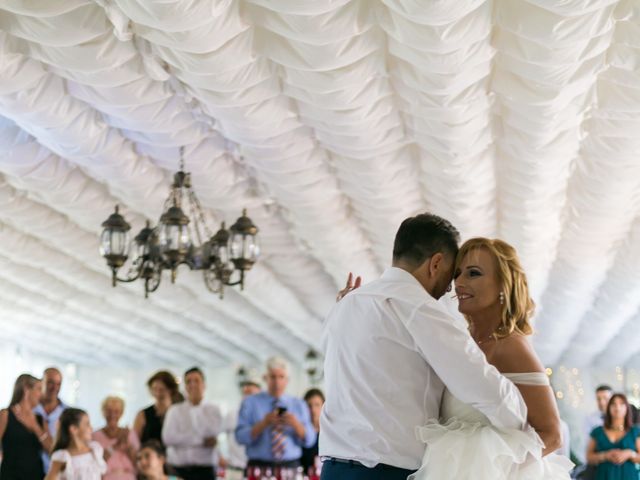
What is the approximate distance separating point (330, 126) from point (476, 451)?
3.08 metres

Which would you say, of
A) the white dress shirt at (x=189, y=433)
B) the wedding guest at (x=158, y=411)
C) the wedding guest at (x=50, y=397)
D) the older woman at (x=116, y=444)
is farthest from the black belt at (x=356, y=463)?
the wedding guest at (x=50, y=397)

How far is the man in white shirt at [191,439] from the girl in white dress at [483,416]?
458cm

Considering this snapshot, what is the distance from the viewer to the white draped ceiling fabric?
4.30m

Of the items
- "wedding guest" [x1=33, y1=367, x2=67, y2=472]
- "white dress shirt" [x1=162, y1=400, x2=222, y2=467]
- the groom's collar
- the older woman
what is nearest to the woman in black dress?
the older woman

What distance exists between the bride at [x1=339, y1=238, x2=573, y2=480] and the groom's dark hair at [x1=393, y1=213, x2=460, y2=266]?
0.12m

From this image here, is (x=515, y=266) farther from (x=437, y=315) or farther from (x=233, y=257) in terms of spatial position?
(x=233, y=257)

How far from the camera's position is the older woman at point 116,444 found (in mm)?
7125

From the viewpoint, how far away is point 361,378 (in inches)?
120

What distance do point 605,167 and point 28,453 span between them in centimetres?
400

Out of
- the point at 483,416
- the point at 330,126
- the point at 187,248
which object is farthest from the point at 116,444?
the point at 483,416

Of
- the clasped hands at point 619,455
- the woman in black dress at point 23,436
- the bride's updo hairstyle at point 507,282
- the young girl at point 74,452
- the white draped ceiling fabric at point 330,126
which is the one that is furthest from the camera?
the clasped hands at point 619,455

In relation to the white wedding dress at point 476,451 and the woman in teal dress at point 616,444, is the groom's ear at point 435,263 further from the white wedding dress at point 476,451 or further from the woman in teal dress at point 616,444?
the woman in teal dress at point 616,444

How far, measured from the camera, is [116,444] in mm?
7414

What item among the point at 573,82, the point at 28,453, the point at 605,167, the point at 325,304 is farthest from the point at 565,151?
the point at 325,304
